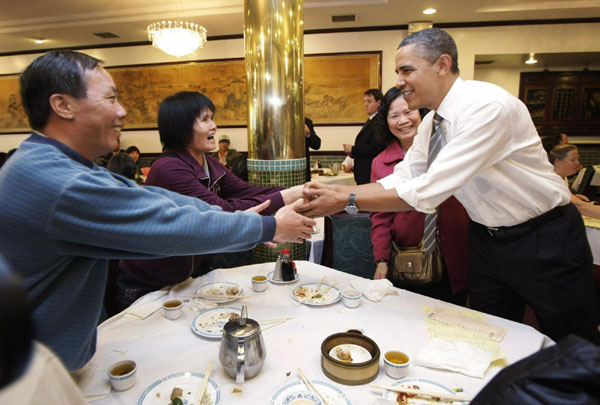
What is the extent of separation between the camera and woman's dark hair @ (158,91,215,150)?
84.5 inches

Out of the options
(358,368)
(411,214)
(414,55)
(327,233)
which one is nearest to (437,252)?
(411,214)

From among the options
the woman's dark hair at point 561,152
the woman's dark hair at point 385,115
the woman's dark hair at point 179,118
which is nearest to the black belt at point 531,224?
the woman's dark hair at point 385,115

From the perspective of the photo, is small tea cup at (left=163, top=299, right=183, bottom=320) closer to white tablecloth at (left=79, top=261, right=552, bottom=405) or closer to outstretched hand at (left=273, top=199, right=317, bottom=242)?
white tablecloth at (left=79, top=261, right=552, bottom=405)

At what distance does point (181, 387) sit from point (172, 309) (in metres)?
0.45

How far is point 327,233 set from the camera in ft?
8.49

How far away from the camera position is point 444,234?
2.11 metres

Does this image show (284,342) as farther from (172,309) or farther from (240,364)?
(172,309)

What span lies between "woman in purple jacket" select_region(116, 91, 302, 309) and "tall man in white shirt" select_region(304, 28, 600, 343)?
3.20 ft

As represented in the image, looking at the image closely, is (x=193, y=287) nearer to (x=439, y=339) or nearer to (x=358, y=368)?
(x=358, y=368)

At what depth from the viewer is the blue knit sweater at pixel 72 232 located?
0.96 m

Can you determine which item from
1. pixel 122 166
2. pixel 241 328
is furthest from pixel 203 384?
pixel 122 166

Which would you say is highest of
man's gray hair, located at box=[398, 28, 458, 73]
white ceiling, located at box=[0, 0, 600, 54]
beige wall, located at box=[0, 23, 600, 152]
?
white ceiling, located at box=[0, 0, 600, 54]

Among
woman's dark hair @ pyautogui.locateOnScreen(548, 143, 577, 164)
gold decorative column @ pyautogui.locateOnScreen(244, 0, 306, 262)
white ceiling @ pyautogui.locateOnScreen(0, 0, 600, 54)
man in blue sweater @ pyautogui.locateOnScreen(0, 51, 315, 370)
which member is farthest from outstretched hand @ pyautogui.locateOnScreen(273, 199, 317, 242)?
white ceiling @ pyautogui.locateOnScreen(0, 0, 600, 54)

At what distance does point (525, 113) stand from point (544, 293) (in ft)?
2.71
